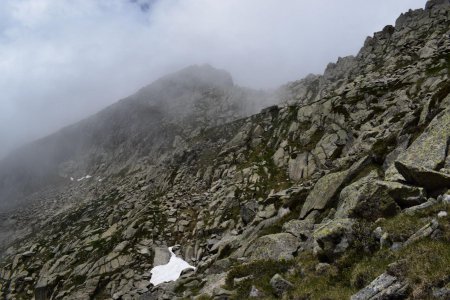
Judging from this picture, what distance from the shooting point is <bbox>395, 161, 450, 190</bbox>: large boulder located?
16750mm

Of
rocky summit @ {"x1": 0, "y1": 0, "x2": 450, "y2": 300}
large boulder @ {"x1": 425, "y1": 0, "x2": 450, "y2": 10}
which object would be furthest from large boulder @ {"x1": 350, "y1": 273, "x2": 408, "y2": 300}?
large boulder @ {"x1": 425, "y1": 0, "x2": 450, "y2": 10}

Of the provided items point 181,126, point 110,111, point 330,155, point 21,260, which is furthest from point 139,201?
point 110,111

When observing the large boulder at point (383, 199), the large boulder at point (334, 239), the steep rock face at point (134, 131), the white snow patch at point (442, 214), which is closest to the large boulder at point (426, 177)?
the large boulder at point (383, 199)

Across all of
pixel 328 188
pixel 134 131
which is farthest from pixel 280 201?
pixel 134 131

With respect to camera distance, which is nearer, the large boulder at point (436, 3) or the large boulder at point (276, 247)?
the large boulder at point (276, 247)

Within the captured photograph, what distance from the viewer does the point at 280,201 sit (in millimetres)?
39438

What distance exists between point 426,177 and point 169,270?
126 feet

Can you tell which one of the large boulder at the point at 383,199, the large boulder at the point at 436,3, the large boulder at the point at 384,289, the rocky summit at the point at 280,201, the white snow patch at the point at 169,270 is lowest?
the white snow patch at the point at 169,270

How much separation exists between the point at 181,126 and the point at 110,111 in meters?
64.3

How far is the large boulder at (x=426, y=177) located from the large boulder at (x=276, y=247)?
7.83 metres

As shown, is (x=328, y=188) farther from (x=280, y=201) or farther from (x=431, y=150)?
(x=280, y=201)

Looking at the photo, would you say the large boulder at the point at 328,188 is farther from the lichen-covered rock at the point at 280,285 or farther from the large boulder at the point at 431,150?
the lichen-covered rock at the point at 280,285

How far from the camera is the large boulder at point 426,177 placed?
1675 cm

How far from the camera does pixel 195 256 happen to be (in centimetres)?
5016
